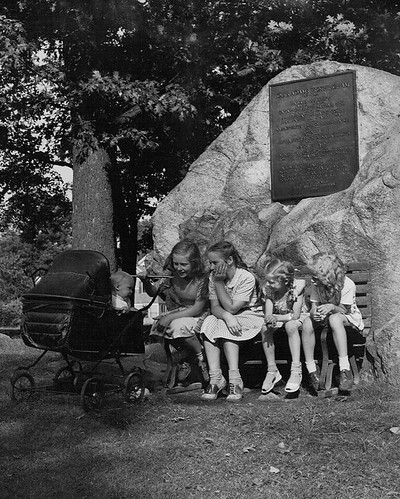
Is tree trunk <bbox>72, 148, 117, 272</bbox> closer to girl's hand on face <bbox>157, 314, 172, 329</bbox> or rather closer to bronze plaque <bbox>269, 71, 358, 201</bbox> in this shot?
bronze plaque <bbox>269, 71, 358, 201</bbox>

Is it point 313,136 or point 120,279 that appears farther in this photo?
point 313,136

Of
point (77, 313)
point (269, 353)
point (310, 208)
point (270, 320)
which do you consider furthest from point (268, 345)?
point (310, 208)

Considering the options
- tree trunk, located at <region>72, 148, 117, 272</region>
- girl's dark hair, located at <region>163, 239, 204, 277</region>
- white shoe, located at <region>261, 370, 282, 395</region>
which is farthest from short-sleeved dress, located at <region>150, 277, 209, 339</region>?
tree trunk, located at <region>72, 148, 117, 272</region>

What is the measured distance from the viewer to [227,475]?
14.9ft

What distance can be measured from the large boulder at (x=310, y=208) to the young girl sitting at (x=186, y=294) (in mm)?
1092

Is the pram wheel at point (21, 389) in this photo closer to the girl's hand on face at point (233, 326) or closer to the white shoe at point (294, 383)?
the girl's hand on face at point (233, 326)

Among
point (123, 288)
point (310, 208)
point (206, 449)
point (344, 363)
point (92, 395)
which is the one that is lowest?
point (206, 449)

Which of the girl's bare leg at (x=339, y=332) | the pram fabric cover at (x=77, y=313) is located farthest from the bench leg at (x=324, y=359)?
the pram fabric cover at (x=77, y=313)

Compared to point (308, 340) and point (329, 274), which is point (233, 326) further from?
point (329, 274)

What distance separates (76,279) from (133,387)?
995 millimetres

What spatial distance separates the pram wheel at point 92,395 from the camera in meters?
6.06

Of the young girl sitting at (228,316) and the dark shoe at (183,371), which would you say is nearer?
the young girl sitting at (228,316)

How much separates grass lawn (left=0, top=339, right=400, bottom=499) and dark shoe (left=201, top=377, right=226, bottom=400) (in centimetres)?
13

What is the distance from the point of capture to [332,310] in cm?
642
